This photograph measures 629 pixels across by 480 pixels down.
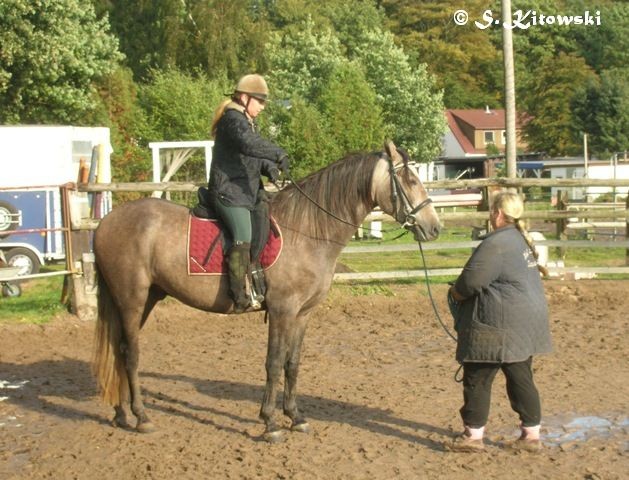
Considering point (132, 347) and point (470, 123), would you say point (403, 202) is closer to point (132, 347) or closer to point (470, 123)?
point (132, 347)

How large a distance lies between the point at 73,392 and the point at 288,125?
18858 mm

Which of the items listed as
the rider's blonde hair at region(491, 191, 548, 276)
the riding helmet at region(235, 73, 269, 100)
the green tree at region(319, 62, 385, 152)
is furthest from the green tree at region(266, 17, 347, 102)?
the rider's blonde hair at region(491, 191, 548, 276)

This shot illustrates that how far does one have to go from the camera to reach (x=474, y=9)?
69.9 m

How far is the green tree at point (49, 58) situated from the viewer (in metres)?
20.2

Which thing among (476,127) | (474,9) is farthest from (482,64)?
(476,127)

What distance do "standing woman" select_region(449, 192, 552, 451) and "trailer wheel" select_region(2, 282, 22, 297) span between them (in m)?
8.57

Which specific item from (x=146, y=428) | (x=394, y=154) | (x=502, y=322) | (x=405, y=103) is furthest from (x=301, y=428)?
(x=405, y=103)

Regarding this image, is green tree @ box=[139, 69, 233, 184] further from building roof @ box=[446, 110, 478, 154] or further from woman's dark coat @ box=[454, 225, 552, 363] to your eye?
building roof @ box=[446, 110, 478, 154]

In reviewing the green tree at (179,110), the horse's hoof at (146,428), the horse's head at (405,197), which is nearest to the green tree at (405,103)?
the green tree at (179,110)

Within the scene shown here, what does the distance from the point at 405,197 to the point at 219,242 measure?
1.41m

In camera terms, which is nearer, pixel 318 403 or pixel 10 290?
pixel 318 403

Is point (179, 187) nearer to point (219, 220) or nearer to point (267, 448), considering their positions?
point (219, 220)

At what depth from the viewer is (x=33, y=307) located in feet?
36.6

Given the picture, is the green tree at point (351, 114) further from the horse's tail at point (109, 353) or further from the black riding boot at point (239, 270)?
the black riding boot at point (239, 270)
